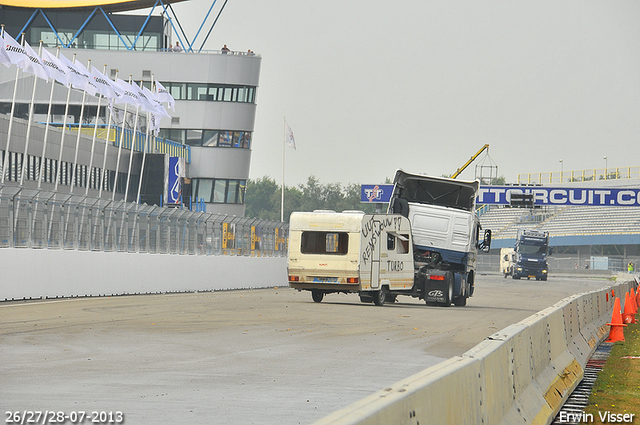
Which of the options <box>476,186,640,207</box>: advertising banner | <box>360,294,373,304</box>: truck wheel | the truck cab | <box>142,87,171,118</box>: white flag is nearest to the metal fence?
<box>360,294,373,304</box>: truck wheel

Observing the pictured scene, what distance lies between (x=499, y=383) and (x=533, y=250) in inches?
2782

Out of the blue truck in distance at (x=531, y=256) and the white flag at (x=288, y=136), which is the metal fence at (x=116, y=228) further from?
the blue truck in distance at (x=531, y=256)

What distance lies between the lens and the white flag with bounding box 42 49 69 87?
132ft

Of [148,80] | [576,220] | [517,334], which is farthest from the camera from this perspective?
[576,220]

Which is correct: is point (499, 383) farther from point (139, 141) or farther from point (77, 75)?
point (139, 141)

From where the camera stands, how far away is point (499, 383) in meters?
7.07

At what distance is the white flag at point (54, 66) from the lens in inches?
1582

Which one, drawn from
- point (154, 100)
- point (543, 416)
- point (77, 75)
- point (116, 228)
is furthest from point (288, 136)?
point (543, 416)

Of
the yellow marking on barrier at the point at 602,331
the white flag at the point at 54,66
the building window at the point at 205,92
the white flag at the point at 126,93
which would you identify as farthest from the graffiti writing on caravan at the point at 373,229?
the building window at the point at 205,92

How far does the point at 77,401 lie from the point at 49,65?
112ft

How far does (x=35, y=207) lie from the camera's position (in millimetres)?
25594

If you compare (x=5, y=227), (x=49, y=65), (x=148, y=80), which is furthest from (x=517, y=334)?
(x=148, y=80)

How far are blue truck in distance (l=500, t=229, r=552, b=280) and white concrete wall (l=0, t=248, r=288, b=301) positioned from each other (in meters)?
37.2

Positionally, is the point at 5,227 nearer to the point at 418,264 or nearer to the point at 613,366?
the point at 418,264
